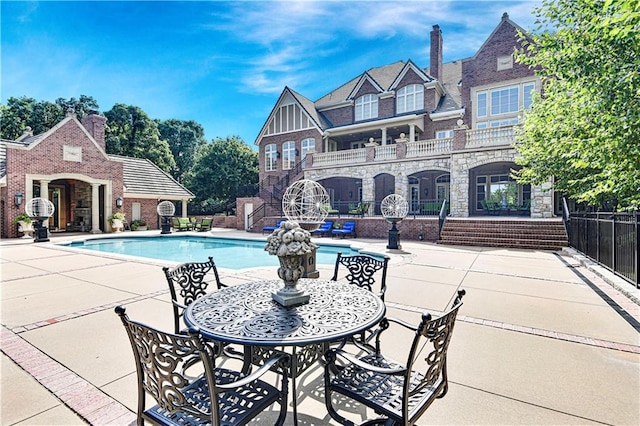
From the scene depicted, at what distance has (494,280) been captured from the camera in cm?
667

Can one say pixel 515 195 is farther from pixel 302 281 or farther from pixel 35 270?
pixel 35 270

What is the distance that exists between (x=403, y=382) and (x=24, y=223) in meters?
21.5

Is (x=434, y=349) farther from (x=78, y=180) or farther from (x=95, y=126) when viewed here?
A: (x=95, y=126)

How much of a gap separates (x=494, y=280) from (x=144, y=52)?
14412 mm

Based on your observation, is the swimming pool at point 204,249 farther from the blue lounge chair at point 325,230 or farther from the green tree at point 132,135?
the green tree at point 132,135

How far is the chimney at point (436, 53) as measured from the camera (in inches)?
866

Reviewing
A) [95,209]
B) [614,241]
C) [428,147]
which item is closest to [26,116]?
[95,209]

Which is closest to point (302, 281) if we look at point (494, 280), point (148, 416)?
point (148, 416)

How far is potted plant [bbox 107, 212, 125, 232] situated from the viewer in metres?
20.2

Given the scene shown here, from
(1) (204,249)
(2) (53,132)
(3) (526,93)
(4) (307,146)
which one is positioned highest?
(3) (526,93)

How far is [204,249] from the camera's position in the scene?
14586mm

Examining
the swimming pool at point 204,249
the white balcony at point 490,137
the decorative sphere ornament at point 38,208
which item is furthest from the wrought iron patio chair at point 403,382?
the decorative sphere ornament at point 38,208

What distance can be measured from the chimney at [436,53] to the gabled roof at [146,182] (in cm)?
2134

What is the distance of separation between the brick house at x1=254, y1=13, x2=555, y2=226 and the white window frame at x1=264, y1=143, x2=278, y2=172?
8cm
